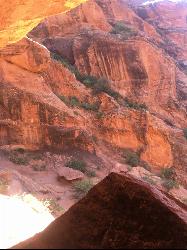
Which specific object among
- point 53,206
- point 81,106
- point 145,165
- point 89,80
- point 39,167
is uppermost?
point 53,206

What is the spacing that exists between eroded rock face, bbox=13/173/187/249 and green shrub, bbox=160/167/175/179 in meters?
19.2

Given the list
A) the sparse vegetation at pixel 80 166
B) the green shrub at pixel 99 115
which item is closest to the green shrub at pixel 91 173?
the sparse vegetation at pixel 80 166

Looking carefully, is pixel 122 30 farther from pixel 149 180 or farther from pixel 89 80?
pixel 149 180

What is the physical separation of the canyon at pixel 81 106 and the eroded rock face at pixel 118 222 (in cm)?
637

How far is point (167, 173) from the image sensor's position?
73.0 feet

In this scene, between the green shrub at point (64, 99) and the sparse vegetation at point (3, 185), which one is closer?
the sparse vegetation at point (3, 185)

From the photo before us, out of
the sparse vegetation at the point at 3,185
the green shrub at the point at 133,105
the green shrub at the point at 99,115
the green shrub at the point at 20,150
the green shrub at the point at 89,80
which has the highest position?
the sparse vegetation at the point at 3,185

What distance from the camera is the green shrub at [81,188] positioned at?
15087 mm

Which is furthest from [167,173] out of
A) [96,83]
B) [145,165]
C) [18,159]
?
[18,159]

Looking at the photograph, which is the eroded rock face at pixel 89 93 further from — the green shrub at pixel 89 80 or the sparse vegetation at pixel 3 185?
the sparse vegetation at pixel 3 185

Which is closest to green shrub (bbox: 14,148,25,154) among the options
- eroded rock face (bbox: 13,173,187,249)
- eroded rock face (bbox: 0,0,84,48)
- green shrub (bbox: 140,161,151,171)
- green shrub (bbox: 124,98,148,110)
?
green shrub (bbox: 140,161,151,171)

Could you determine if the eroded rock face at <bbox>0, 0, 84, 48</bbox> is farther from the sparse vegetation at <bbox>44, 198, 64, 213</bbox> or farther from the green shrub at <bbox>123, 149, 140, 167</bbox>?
the green shrub at <bbox>123, 149, 140, 167</bbox>

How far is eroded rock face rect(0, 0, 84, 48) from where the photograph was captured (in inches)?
335

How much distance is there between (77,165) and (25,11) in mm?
10498
